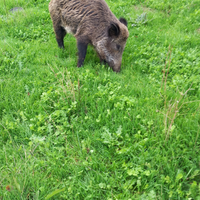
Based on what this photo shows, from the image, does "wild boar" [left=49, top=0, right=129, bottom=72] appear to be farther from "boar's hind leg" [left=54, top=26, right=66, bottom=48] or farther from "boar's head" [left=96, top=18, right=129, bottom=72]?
"boar's hind leg" [left=54, top=26, right=66, bottom=48]

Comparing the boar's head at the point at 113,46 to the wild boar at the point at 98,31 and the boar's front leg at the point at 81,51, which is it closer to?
the wild boar at the point at 98,31

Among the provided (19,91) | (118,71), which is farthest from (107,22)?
(19,91)

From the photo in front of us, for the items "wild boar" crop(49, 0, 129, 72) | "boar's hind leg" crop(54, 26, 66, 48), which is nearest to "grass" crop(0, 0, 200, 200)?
"wild boar" crop(49, 0, 129, 72)

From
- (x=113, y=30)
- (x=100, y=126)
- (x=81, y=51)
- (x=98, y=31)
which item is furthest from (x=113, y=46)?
(x=100, y=126)

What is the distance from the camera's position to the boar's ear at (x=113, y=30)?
4065 millimetres

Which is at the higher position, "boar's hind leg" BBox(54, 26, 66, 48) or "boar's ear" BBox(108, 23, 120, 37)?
"boar's ear" BBox(108, 23, 120, 37)

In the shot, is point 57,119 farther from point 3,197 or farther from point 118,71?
point 118,71

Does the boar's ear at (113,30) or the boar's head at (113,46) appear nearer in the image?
the boar's ear at (113,30)

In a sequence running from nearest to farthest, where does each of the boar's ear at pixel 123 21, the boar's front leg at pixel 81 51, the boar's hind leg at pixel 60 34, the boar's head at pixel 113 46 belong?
the boar's head at pixel 113 46
the boar's front leg at pixel 81 51
the boar's ear at pixel 123 21
the boar's hind leg at pixel 60 34

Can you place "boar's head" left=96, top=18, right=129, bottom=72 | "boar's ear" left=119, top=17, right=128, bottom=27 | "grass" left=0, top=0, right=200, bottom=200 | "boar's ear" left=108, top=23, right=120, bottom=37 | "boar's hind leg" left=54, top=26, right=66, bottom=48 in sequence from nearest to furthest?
1. "grass" left=0, top=0, right=200, bottom=200
2. "boar's ear" left=108, top=23, right=120, bottom=37
3. "boar's head" left=96, top=18, right=129, bottom=72
4. "boar's ear" left=119, top=17, right=128, bottom=27
5. "boar's hind leg" left=54, top=26, right=66, bottom=48

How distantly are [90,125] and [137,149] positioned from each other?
0.83m

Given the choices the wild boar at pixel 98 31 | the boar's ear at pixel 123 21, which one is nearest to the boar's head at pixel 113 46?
the wild boar at pixel 98 31

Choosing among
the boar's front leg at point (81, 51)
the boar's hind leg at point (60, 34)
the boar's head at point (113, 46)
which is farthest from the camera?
the boar's hind leg at point (60, 34)

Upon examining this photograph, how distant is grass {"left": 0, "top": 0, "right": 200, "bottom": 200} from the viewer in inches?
81.1
